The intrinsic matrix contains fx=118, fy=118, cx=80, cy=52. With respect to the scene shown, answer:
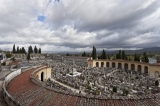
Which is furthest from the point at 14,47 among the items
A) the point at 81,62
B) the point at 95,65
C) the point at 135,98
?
the point at 135,98

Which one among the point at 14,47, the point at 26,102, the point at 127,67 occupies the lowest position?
the point at 127,67

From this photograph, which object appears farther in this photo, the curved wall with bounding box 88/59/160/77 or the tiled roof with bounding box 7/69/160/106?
the curved wall with bounding box 88/59/160/77

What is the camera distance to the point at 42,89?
10.5m

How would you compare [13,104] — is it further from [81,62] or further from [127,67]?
[81,62]

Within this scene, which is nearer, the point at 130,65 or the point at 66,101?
the point at 66,101

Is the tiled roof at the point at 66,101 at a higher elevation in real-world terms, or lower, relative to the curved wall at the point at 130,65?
higher

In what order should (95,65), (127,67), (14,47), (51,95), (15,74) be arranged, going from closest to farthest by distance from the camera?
(51,95)
(15,74)
(127,67)
(95,65)
(14,47)

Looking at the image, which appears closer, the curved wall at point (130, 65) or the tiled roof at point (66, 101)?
the tiled roof at point (66, 101)

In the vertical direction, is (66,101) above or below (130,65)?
above

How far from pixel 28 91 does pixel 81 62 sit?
49.7 metres

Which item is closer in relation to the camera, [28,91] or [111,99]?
[111,99]

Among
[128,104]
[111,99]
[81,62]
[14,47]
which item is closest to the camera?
[128,104]

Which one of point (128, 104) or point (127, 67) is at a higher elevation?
point (128, 104)

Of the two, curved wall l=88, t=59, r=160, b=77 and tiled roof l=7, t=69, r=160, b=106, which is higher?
tiled roof l=7, t=69, r=160, b=106
